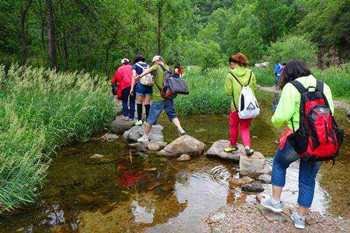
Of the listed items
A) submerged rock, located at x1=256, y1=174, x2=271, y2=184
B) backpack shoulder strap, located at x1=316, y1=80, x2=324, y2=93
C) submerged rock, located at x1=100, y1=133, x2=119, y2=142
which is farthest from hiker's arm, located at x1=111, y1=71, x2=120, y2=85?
backpack shoulder strap, located at x1=316, y1=80, x2=324, y2=93

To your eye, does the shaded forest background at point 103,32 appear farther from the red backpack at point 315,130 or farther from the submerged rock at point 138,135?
the red backpack at point 315,130

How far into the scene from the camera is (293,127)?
2.89m

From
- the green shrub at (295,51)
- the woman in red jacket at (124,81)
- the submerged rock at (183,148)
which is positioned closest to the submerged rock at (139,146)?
the submerged rock at (183,148)

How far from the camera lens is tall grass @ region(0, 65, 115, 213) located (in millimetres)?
3520

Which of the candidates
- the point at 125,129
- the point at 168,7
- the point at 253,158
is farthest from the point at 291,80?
the point at 168,7

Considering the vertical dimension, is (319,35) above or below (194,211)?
above

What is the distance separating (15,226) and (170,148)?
3072mm

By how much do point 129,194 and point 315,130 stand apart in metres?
2.48

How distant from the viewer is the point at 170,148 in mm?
5730

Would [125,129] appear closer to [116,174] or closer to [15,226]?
[116,174]

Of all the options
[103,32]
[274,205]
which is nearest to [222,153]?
[274,205]

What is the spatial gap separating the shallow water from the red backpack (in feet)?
4.09

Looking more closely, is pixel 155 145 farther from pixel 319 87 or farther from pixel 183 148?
pixel 319 87

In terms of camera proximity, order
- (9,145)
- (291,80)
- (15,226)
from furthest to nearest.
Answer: (9,145) → (15,226) → (291,80)
